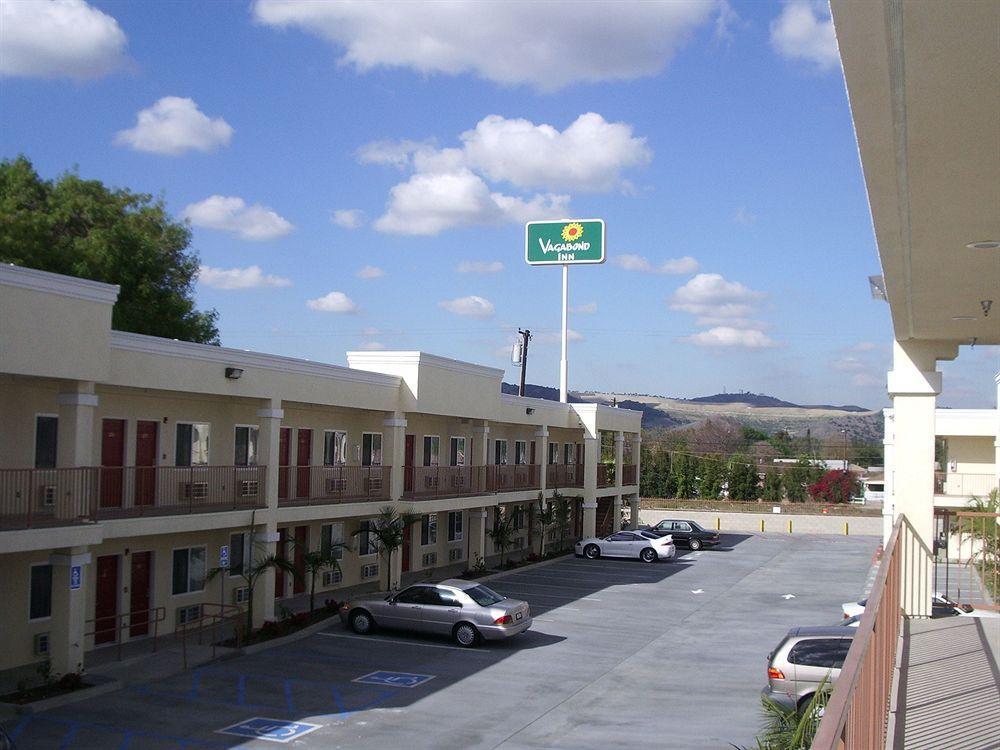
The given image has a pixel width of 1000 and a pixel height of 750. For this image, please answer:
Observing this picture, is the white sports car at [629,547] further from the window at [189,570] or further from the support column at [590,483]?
the window at [189,570]

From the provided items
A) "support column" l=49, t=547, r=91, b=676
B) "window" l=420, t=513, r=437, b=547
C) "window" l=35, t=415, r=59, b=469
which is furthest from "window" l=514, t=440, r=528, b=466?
"support column" l=49, t=547, r=91, b=676

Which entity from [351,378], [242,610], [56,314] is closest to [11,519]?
[56,314]

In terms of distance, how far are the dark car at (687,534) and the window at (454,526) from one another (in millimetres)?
13294

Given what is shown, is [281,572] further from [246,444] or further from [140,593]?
[140,593]

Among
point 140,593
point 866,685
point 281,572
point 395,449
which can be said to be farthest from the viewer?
point 395,449

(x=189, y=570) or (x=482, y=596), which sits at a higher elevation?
(x=189, y=570)

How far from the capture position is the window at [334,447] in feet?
97.5

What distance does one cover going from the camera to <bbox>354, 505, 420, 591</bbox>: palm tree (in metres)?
28.6

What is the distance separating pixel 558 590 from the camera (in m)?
33.3

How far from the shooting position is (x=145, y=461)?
75.8ft

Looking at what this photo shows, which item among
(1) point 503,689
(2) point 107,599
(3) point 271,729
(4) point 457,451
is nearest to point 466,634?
(1) point 503,689

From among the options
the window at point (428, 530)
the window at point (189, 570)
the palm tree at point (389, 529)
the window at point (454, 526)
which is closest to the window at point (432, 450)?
the window at point (428, 530)

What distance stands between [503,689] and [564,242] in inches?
1279

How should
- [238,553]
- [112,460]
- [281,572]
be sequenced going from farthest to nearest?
[281,572], [238,553], [112,460]
